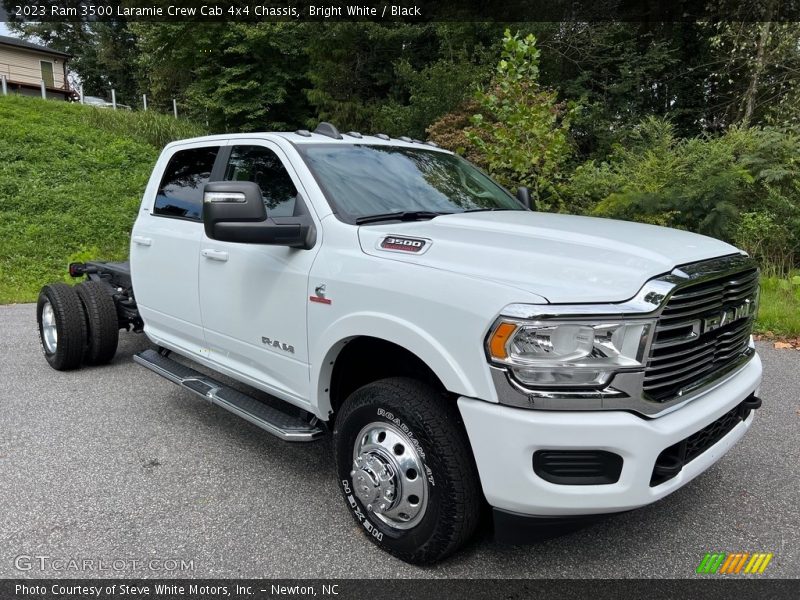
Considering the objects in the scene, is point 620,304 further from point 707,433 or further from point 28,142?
point 28,142

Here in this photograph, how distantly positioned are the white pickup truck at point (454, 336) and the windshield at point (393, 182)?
1cm

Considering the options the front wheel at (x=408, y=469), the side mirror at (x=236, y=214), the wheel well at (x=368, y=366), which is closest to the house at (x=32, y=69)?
the side mirror at (x=236, y=214)

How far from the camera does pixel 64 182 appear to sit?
15.6m

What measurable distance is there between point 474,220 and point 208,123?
1035 inches

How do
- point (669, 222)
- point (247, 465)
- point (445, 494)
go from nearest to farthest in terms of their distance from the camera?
point (445, 494) < point (247, 465) < point (669, 222)

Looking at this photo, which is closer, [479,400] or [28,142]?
[479,400]

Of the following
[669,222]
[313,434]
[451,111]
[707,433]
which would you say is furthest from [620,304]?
[451,111]

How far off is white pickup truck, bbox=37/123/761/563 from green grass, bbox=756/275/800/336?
4.32 meters

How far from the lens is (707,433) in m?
2.59

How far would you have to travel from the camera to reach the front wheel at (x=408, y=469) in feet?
8.00

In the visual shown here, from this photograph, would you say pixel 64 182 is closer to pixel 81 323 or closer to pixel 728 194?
pixel 81 323

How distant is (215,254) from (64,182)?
14277 mm

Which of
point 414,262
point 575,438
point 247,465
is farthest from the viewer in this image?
point 247,465

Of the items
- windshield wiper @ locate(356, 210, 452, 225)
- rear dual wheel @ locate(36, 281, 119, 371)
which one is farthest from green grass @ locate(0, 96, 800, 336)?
windshield wiper @ locate(356, 210, 452, 225)
